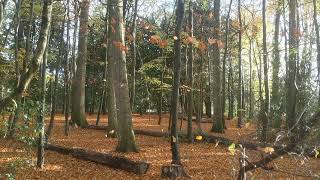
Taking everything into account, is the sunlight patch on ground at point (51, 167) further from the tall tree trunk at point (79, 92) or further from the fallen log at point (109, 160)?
the tall tree trunk at point (79, 92)

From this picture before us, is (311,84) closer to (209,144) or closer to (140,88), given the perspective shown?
(209,144)

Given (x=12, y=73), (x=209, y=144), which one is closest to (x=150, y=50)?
(x=12, y=73)

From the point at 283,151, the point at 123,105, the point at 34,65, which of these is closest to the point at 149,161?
the point at 123,105

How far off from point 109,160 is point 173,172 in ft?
7.22

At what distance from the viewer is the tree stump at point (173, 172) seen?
9.00 metres

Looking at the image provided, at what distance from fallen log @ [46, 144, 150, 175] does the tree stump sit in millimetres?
632

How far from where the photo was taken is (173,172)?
9016 millimetres

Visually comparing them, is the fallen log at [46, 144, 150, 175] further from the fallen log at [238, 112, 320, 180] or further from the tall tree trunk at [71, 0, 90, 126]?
the tall tree trunk at [71, 0, 90, 126]

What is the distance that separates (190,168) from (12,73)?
12.0 meters

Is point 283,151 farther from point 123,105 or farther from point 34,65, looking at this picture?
point 123,105

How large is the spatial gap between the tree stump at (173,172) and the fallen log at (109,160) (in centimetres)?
63

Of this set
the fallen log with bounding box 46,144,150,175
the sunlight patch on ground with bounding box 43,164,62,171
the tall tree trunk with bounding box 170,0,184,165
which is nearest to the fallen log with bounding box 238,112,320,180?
the tall tree trunk with bounding box 170,0,184,165

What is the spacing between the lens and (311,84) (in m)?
17.7

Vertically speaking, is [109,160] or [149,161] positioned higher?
[109,160]
